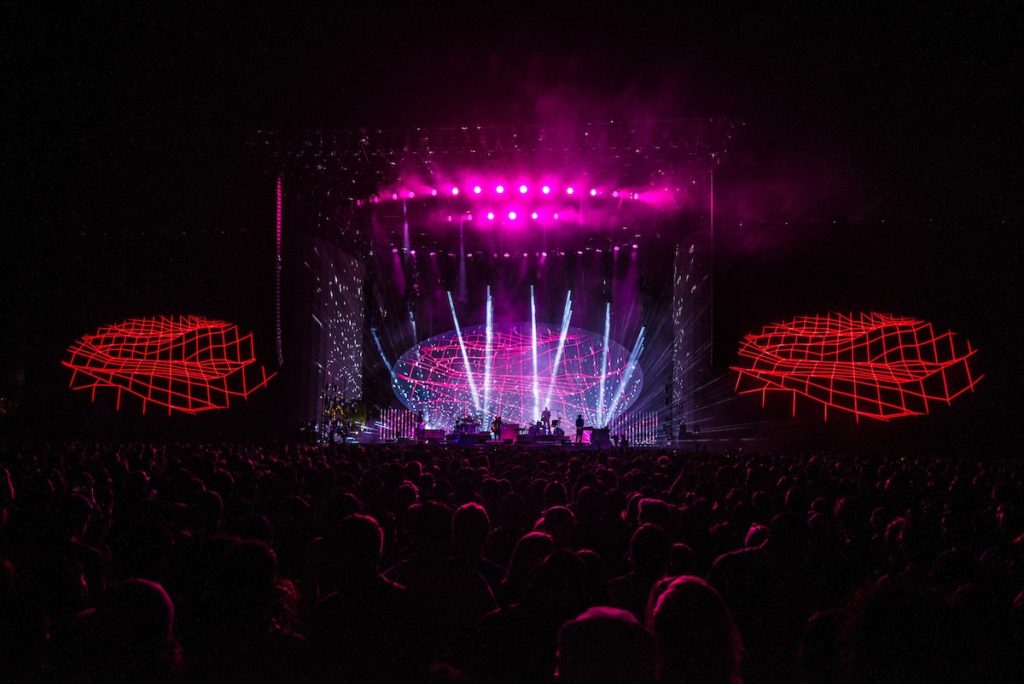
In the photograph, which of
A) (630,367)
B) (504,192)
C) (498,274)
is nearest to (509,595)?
(504,192)

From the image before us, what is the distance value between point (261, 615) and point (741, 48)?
12.0 meters

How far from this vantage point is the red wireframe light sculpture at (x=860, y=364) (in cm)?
1669

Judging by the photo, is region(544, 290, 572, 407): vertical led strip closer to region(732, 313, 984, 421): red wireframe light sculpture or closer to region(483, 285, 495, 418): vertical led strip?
region(483, 285, 495, 418): vertical led strip

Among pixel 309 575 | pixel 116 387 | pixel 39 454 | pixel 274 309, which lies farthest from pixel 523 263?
pixel 309 575

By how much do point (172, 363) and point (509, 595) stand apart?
18.7 metres

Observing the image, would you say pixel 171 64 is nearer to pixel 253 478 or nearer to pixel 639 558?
pixel 253 478

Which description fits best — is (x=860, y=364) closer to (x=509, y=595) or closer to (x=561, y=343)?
(x=561, y=343)

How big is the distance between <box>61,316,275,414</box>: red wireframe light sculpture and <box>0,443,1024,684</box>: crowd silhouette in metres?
14.6

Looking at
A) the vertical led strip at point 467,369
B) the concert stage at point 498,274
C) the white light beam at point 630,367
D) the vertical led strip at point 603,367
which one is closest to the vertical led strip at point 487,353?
the concert stage at point 498,274

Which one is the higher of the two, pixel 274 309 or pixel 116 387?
pixel 274 309

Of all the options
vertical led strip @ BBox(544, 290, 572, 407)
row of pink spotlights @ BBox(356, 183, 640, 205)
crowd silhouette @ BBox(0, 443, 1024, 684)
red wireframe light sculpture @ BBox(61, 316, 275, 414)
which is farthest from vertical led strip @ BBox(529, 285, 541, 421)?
crowd silhouette @ BBox(0, 443, 1024, 684)

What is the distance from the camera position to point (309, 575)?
3963 millimetres

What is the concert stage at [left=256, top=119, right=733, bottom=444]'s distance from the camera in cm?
1619

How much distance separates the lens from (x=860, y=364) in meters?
17.2
